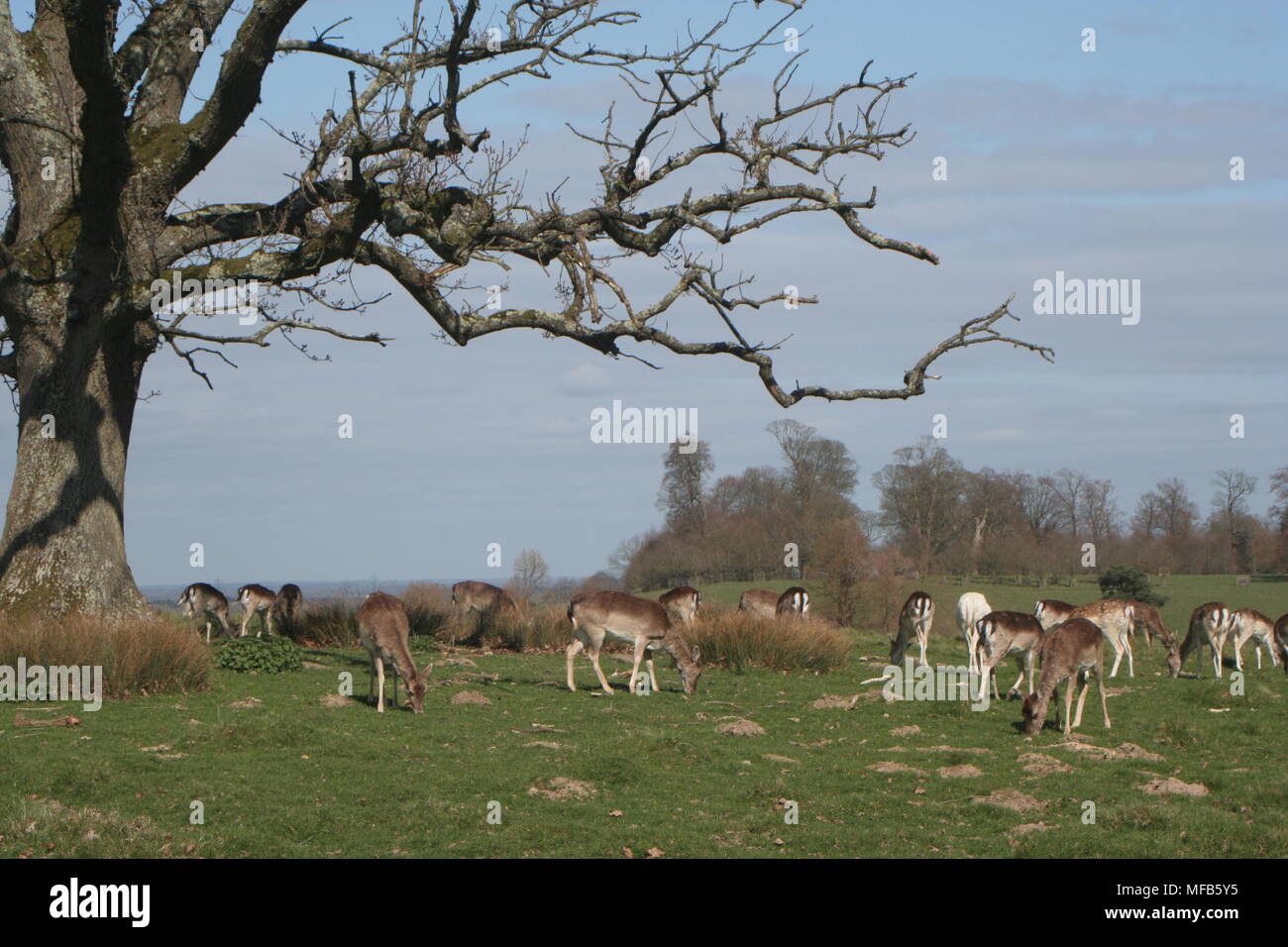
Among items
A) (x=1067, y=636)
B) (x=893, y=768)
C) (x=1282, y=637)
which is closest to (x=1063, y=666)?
(x=1067, y=636)

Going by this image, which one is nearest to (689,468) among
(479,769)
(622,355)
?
(622,355)

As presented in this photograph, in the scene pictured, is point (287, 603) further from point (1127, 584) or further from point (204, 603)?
point (1127, 584)

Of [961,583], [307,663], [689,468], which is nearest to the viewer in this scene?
[307,663]

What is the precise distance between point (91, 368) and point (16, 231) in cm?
281

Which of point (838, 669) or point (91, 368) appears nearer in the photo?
point (91, 368)

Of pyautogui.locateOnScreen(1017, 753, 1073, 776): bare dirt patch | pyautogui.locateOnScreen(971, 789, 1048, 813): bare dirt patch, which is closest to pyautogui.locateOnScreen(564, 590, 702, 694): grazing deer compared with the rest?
pyautogui.locateOnScreen(1017, 753, 1073, 776): bare dirt patch

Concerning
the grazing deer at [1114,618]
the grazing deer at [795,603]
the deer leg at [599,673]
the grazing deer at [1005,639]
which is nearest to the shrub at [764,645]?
the deer leg at [599,673]

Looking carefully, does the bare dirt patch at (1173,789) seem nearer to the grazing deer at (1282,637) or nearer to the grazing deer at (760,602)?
the grazing deer at (1282,637)

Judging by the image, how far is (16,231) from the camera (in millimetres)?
20359

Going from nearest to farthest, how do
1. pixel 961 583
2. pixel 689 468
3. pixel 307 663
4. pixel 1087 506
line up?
pixel 307 663
pixel 961 583
pixel 689 468
pixel 1087 506

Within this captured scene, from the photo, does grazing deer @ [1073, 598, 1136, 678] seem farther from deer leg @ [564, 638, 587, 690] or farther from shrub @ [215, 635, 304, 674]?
shrub @ [215, 635, 304, 674]

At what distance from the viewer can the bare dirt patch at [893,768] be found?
1454 centimetres

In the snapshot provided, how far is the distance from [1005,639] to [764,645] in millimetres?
5548
